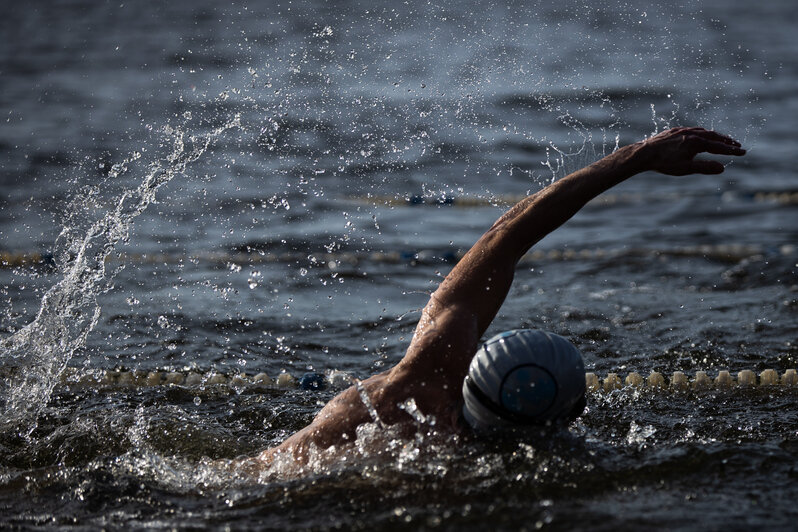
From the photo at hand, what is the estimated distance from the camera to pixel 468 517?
2.47 m

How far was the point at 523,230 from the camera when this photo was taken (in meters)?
2.91

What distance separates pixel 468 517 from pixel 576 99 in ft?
31.8

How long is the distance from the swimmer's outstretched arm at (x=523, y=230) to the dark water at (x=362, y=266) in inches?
12.8

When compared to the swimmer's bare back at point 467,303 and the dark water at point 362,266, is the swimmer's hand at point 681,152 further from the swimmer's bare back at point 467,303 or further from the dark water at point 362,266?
the dark water at point 362,266

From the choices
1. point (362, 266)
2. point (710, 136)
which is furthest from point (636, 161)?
point (362, 266)

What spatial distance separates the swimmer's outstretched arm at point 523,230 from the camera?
2.84m

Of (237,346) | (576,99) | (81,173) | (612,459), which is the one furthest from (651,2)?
(612,459)

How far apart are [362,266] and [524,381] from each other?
379 cm

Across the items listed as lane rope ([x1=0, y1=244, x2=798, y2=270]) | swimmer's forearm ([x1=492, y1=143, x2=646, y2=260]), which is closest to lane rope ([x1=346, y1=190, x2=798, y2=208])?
lane rope ([x1=0, y1=244, x2=798, y2=270])

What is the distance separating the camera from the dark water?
2705 millimetres

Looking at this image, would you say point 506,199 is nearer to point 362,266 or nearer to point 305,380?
point 362,266

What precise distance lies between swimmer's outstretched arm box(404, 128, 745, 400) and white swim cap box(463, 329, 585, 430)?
0.25 m

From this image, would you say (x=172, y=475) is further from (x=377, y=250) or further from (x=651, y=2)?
(x=651, y=2)

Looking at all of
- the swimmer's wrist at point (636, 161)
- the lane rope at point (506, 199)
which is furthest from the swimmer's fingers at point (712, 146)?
the lane rope at point (506, 199)
